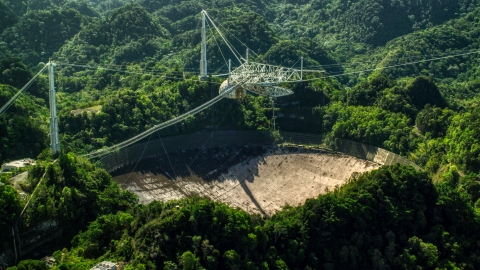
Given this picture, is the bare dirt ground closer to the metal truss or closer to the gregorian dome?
the gregorian dome

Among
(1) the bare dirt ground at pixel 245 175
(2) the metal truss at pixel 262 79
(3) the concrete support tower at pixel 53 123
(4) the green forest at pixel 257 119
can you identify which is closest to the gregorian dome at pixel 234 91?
(2) the metal truss at pixel 262 79

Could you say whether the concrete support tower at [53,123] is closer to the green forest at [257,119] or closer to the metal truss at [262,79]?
the green forest at [257,119]

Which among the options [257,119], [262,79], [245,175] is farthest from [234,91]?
[245,175]

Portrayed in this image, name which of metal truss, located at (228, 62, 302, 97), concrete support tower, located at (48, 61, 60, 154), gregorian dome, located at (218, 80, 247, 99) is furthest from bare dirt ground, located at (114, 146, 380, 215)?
concrete support tower, located at (48, 61, 60, 154)

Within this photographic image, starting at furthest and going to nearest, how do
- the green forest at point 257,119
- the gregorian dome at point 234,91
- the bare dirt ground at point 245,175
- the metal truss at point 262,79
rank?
the gregorian dome at point 234,91 → the metal truss at point 262,79 → the bare dirt ground at point 245,175 → the green forest at point 257,119

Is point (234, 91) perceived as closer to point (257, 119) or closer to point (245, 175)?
point (257, 119)

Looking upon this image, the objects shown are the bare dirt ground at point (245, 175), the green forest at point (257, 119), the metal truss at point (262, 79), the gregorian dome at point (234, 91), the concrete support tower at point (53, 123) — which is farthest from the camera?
the gregorian dome at point (234, 91)
